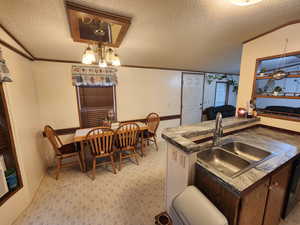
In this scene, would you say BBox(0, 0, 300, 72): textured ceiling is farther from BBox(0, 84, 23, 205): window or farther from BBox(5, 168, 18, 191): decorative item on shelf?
BBox(5, 168, 18, 191): decorative item on shelf

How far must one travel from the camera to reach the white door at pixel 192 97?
397 cm

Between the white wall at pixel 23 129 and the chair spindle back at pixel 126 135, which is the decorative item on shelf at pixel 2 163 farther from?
the chair spindle back at pixel 126 135

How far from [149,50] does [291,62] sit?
2278mm

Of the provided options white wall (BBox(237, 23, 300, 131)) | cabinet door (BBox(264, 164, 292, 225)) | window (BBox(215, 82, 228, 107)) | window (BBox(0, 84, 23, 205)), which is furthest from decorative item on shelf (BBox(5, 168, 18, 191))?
window (BBox(215, 82, 228, 107))

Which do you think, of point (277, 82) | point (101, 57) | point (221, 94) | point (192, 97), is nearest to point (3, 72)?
point (101, 57)

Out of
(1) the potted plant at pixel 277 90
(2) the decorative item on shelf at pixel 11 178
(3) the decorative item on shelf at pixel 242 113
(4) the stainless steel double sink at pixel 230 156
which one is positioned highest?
(1) the potted plant at pixel 277 90

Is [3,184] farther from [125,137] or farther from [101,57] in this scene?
[101,57]

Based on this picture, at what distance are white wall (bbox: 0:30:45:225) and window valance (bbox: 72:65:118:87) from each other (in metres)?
0.69

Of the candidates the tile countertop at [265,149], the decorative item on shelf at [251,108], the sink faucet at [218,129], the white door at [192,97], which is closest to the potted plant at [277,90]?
the decorative item on shelf at [251,108]

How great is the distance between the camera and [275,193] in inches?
43.9

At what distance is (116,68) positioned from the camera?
2.89 m

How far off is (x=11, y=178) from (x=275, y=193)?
280cm

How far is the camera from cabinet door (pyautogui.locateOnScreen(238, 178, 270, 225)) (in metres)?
0.87

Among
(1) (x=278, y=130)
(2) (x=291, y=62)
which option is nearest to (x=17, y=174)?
(1) (x=278, y=130)
